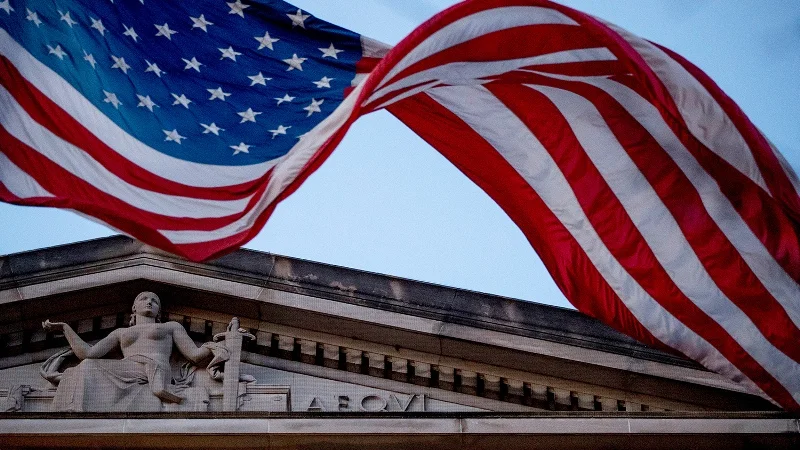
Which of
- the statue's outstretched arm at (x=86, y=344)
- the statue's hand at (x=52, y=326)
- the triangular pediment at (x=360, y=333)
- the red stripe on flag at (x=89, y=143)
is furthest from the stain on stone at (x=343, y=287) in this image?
the red stripe on flag at (x=89, y=143)

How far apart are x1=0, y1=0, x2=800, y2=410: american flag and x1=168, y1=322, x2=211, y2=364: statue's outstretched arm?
3728mm

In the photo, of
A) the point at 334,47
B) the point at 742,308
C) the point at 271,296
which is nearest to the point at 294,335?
the point at 271,296

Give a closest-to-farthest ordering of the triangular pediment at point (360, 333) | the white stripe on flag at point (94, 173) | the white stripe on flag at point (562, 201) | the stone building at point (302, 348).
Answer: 1. the white stripe on flag at point (94, 173)
2. the white stripe on flag at point (562, 201)
3. the stone building at point (302, 348)
4. the triangular pediment at point (360, 333)

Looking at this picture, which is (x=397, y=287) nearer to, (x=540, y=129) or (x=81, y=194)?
(x=540, y=129)

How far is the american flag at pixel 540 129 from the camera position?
668 inches

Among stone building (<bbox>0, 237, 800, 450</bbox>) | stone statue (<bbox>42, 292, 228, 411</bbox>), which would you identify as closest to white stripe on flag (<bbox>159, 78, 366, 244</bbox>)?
stone building (<bbox>0, 237, 800, 450</bbox>)

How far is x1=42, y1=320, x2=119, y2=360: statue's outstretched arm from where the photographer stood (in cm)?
2000

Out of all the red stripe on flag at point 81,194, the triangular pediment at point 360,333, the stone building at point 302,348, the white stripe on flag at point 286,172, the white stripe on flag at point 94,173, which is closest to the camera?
the white stripe on flag at point 286,172

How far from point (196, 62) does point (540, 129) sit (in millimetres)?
3376

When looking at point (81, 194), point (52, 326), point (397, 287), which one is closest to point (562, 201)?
point (397, 287)

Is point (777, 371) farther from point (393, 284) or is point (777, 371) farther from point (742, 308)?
point (393, 284)

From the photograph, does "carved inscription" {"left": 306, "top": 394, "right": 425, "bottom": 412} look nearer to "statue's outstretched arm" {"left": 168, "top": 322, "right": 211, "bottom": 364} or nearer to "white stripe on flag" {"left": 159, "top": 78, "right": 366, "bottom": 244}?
"statue's outstretched arm" {"left": 168, "top": 322, "right": 211, "bottom": 364}

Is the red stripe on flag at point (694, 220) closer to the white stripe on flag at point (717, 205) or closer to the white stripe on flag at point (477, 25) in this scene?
the white stripe on flag at point (717, 205)

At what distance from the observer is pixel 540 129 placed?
1772cm
